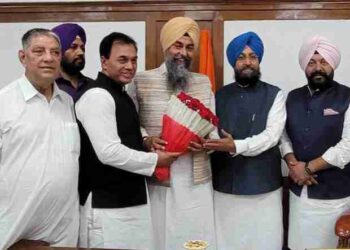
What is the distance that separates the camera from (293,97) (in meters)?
3.22

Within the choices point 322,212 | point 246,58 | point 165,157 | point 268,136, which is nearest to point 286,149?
point 268,136

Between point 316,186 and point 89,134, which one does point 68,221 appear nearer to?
point 89,134

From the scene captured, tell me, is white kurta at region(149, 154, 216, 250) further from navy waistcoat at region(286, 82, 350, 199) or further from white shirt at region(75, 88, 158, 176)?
navy waistcoat at region(286, 82, 350, 199)

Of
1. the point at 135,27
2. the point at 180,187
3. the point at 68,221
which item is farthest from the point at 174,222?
the point at 135,27

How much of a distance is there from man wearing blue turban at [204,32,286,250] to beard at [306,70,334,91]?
20cm

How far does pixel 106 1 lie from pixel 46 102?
1.70m

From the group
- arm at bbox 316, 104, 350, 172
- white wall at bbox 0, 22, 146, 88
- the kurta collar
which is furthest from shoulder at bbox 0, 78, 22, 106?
arm at bbox 316, 104, 350, 172

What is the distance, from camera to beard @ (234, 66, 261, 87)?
125 inches

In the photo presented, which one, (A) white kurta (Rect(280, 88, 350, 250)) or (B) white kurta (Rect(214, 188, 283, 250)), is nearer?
(A) white kurta (Rect(280, 88, 350, 250))

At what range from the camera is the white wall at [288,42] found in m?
3.83

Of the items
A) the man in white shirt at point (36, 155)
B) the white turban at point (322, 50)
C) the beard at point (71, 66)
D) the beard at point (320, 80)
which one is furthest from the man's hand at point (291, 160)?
the beard at point (71, 66)

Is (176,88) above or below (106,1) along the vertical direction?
below

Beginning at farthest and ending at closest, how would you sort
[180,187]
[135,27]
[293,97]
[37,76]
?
[135,27] → [293,97] → [180,187] → [37,76]

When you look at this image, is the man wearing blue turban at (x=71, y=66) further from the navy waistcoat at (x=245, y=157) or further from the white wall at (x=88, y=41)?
the navy waistcoat at (x=245, y=157)
